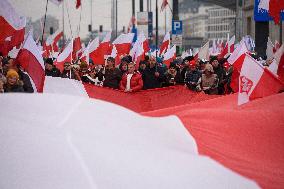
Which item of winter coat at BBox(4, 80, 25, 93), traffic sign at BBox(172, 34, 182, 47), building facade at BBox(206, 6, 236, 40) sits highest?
building facade at BBox(206, 6, 236, 40)

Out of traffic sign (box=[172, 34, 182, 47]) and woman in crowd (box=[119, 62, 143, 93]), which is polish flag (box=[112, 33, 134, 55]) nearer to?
traffic sign (box=[172, 34, 182, 47])

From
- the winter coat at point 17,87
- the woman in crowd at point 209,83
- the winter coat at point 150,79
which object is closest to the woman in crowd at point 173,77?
the winter coat at point 150,79

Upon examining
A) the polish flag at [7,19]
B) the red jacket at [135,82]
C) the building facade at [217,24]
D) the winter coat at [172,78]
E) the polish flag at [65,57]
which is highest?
the building facade at [217,24]

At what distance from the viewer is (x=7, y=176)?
2414 mm

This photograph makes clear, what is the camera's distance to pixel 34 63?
7129 mm

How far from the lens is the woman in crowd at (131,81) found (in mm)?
10620

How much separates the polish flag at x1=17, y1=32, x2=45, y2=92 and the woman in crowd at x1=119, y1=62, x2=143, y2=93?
3.11 metres

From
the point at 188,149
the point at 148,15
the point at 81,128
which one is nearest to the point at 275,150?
the point at 188,149

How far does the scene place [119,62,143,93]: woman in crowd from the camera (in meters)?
10.6

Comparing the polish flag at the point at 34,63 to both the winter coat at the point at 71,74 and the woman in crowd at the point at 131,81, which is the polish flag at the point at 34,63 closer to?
the woman in crowd at the point at 131,81

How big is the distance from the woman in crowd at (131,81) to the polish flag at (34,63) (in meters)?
3.11

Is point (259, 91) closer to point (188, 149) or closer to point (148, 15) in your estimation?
point (188, 149)

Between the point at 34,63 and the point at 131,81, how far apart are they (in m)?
3.70

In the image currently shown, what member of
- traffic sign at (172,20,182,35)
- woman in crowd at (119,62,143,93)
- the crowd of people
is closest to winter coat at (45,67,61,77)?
the crowd of people
